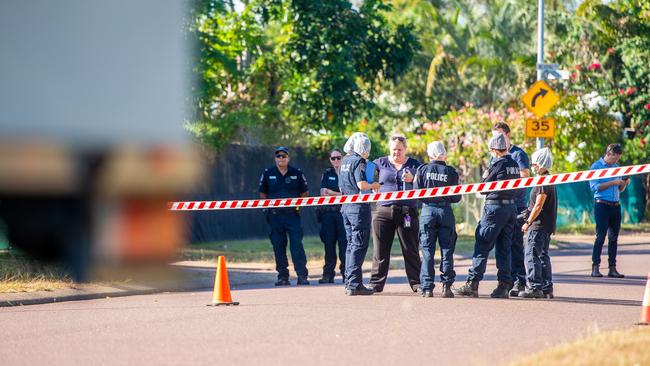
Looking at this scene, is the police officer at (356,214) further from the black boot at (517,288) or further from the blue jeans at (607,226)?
the blue jeans at (607,226)

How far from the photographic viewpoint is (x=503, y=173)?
11.1 metres

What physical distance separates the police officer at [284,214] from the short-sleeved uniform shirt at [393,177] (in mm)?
2077

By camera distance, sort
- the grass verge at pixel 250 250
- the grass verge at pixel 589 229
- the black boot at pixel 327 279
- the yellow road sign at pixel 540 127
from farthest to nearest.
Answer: the grass verge at pixel 589 229 → the yellow road sign at pixel 540 127 → the grass verge at pixel 250 250 → the black boot at pixel 327 279

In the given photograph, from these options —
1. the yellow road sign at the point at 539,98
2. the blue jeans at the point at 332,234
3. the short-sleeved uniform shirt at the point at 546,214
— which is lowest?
the blue jeans at the point at 332,234

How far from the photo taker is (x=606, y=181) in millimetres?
14609

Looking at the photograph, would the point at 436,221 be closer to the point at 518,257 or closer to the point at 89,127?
the point at 518,257

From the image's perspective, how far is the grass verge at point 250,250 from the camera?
18469 mm

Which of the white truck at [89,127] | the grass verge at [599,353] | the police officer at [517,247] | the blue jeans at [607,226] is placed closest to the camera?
the white truck at [89,127]

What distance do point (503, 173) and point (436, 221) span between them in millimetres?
925

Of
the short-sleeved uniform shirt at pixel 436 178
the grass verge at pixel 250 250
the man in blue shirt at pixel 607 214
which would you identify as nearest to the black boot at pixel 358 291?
the short-sleeved uniform shirt at pixel 436 178

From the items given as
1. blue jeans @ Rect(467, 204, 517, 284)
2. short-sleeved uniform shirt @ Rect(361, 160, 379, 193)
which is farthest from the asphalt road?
short-sleeved uniform shirt @ Rect(361, 160, 379, 193)

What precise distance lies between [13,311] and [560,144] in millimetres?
22989

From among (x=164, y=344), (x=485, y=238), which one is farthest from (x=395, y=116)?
(x=164, y=344)

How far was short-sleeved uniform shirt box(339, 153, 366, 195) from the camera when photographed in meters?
11.9
